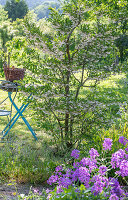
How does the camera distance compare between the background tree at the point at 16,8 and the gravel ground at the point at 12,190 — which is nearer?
the gravel ground at the point at 12,190

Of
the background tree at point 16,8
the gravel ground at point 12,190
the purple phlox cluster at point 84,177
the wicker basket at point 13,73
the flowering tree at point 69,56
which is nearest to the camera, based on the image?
the purple phlox cluster at point 84,177

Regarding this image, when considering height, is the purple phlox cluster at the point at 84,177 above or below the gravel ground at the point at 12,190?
above

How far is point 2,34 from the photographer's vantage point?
774cm

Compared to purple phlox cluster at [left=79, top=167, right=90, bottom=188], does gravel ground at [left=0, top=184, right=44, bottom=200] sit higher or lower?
lower

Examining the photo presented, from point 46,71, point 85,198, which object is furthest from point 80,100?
point 85,198

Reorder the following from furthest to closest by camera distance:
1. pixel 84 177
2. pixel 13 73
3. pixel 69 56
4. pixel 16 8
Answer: pixel 16 8 → pixel 13 73 → pixel 69 56 → pixel 84 177

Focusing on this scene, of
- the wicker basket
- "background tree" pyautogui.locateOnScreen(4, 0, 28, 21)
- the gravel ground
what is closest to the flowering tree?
the wicker basket

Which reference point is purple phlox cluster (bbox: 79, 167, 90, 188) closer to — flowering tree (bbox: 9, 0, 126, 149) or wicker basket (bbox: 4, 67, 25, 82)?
flowering tree (bbox: 9, 0, 126, 149)

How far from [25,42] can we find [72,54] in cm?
78

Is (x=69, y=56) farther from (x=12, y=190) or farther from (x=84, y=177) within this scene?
(x=84, y=177)

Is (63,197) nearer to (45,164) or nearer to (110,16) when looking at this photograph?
(45,164)

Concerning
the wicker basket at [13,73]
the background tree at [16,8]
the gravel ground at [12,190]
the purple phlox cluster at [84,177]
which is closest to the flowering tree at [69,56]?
the wicker basket at [13,73]

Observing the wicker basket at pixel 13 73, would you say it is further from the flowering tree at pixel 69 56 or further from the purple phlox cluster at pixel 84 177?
the purple phlox cluster at pixel 84 177

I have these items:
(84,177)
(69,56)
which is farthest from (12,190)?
(69,56)
